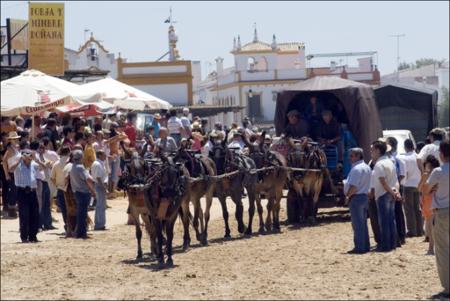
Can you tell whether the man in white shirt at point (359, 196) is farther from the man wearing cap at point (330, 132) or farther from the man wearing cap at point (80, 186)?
the man wearing cap at point (330, 132)

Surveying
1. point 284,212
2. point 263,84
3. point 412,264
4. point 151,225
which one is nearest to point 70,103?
point 284,212

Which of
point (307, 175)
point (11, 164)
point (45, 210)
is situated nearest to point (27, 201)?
point (45, 210)

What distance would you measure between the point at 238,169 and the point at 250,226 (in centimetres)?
123

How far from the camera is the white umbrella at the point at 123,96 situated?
1196 inches

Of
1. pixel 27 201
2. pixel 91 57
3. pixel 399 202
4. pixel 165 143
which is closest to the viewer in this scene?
pixel 399 202

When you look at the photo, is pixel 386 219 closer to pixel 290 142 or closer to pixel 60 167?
pixel 290 142

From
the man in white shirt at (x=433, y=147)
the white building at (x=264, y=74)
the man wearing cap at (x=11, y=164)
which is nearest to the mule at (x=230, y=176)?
the man in white shirt at (x=433, y=147)

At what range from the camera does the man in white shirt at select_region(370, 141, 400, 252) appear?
59.2 feet

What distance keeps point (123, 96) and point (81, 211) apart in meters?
9.37

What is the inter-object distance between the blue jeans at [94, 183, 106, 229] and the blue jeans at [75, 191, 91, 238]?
1674 millimetres

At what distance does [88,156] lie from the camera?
24812 millimetres

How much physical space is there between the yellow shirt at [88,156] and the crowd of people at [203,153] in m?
0.02

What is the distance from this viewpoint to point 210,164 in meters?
20.6

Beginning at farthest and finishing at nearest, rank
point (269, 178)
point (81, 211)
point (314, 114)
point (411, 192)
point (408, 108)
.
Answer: point (408, 108) < point (314, 114) < point (269, 178) < point (81, 211) < point (411, 192)
